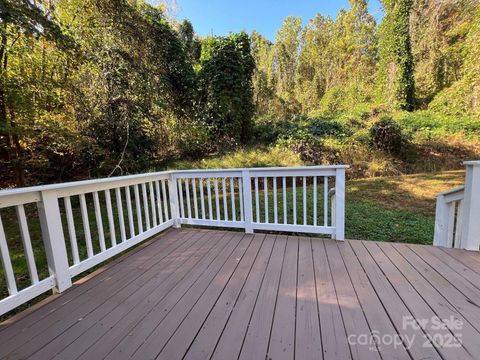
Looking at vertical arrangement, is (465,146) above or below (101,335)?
above

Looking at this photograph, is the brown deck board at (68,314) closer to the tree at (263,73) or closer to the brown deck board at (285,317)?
the brown deck board at (285,317)

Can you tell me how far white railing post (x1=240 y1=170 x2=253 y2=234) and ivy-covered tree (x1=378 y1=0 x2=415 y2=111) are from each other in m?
10.0

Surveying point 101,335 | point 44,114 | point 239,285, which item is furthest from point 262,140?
point 101,335

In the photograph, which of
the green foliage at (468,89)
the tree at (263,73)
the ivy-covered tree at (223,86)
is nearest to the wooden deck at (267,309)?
the ivy-covered tree at (223,86)

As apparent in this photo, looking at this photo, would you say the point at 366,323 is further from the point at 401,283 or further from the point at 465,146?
the point at 465,146

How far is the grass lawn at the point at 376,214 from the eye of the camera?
3.37 meters

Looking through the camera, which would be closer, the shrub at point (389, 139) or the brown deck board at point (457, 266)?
the brown deck board at point (457, 266)

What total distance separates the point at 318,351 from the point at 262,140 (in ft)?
24.4

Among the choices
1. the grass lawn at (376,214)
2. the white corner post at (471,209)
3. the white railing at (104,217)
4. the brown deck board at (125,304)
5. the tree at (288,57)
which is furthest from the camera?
the tree at (288,57)

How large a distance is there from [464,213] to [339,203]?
1129 mm

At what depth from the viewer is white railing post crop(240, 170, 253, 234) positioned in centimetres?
306

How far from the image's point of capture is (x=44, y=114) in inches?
172

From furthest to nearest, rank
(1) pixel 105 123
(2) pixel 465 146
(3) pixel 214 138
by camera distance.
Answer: (3) pixel 214 138 < (2) pixel 465 146 < (1) pixel 105 123

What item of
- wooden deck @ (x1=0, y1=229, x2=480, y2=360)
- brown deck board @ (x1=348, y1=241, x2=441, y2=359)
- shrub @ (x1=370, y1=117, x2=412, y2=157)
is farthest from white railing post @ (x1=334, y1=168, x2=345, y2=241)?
shrub @ (x1=370, y1=117, x2=412, y2=157)
